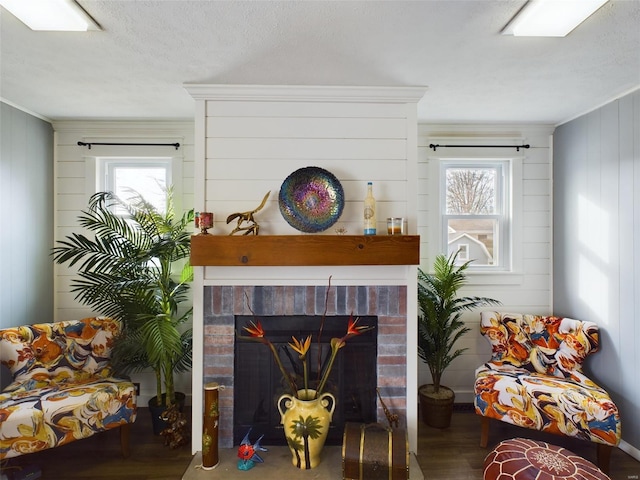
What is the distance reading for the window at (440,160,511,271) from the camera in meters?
3.26

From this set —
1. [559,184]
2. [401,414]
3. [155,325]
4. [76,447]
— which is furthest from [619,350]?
[76,447]

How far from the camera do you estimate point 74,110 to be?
9.44 feet

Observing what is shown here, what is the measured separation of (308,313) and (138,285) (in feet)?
3.90

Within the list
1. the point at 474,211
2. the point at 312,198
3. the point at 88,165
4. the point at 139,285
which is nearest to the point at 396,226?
the point at 312,198

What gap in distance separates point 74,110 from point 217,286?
1905 mm

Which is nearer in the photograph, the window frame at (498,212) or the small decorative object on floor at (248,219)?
the small decorative object on floor at (248,219)

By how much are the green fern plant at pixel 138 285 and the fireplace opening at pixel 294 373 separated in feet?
1.70

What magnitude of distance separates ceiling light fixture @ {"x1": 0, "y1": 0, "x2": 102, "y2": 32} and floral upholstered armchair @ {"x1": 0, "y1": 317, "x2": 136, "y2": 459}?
6.36 feet

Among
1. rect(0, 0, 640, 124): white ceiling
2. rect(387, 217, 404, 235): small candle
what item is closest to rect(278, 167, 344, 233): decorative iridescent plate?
rect(387, 217, 404, 235): small candle

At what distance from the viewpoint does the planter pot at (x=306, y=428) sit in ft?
6.91

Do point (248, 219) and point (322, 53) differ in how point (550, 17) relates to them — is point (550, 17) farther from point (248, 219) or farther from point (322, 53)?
point (248, 219)

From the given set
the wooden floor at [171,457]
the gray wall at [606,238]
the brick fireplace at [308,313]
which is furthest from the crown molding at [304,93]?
the wooden floor at [171,457]

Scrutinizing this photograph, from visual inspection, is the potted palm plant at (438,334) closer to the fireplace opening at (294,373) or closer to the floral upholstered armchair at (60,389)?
the fireplace opening at (294,373)

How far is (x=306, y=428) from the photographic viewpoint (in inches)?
82.9
